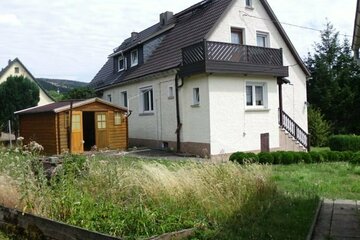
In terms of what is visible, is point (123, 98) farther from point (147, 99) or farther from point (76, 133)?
point (76, 133)

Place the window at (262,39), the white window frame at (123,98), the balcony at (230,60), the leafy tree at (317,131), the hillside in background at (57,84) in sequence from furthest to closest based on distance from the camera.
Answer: the hillside in background at (57,84) → the leafy tree at (317,131) → the white window frame at (123,98) → the window at (262,39) → the balcony at (230,60)

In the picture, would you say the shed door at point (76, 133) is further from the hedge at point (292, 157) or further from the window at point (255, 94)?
the hedge at point (292, 157)

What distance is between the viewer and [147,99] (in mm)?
24172

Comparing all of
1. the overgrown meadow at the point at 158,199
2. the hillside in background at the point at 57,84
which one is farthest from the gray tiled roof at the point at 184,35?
the hillside in background at the point at 57,84

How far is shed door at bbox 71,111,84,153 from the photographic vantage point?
67.6ft

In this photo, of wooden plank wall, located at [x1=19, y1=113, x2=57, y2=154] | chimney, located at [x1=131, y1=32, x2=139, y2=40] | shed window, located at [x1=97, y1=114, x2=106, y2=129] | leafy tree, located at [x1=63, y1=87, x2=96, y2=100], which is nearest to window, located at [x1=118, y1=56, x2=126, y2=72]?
leafy tree, located at [x1=63, y1=87, x2=96, y2=100]

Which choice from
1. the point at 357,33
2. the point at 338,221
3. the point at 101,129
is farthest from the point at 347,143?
the point at 338,221

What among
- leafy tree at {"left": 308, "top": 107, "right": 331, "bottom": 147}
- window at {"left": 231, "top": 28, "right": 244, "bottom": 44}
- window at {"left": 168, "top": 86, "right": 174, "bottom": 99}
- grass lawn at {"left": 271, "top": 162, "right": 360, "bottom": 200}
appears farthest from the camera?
leafy tree at {"left": 308, "top": 107, "right": 331, "bottom": 147}

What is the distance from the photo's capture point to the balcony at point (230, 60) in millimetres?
18328

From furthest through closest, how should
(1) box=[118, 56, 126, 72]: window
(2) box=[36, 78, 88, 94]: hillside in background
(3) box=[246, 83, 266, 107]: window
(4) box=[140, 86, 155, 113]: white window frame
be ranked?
(2) box=[36, 78, 88, 94]: hillside in background → (1) box=[118, 56, 126, 72]: window → (4) box=[140, 86, 155, 113]: white window frame → (3) box=[246, 83, 266, 107]: window

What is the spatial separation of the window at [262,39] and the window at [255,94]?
3.42 meters

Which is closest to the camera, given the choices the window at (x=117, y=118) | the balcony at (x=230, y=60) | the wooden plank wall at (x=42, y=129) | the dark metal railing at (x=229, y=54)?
Result: the balcony at (x=230, y=60)

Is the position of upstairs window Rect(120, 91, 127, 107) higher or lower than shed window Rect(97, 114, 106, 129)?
A: higher

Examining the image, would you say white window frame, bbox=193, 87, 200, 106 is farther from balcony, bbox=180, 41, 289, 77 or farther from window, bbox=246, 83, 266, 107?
window, bbox=246, 83, 266, 107
